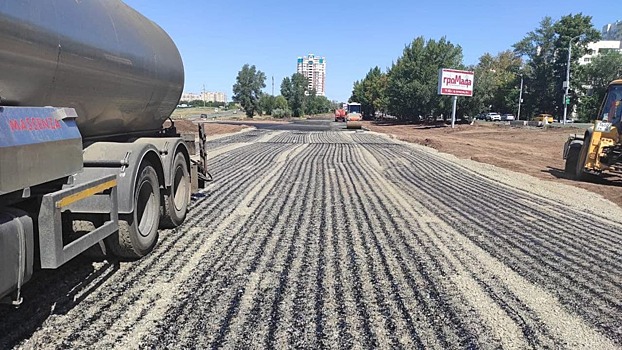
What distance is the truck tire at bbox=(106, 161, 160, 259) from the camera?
4.90 m

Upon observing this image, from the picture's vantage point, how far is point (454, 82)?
1940 inches

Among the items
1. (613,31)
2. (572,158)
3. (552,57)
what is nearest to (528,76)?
(552,57)

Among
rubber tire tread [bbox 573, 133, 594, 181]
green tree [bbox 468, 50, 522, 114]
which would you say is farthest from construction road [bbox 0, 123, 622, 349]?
green tree [bbox 468, 50, 522, 114]

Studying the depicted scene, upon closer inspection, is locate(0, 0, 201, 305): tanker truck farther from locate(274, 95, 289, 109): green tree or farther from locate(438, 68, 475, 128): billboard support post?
locate(274, 95, 289, 109): green tree

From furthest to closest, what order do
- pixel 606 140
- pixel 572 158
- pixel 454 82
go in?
pixel 454 82, pixel 572 158, pixel 606 140

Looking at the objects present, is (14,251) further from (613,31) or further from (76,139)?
(613,31)

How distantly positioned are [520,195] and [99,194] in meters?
9.40

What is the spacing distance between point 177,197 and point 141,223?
1.50 metres

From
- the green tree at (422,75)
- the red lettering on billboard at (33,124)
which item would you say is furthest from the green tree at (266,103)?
the red lettering on billboard at (33,124)

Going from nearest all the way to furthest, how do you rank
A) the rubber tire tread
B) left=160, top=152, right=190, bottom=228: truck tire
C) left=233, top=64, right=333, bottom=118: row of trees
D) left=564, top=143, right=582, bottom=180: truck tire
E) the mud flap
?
1. the mud flap
2. left=160, top=152, right=190, bottom=228: truck tire
3. the rubber tire tread
4. left=564, top=143, right=582, bottom=180: truck tire
5. left=233, top=64, right=333, bottom=118: row of trees

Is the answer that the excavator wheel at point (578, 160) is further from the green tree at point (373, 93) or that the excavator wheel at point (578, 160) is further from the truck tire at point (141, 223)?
the green tree at point (373, 93)

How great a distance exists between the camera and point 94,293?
4.43 m

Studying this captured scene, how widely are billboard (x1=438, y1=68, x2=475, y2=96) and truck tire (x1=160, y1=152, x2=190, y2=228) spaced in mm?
44935

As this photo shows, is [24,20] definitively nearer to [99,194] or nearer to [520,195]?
[99,194]
